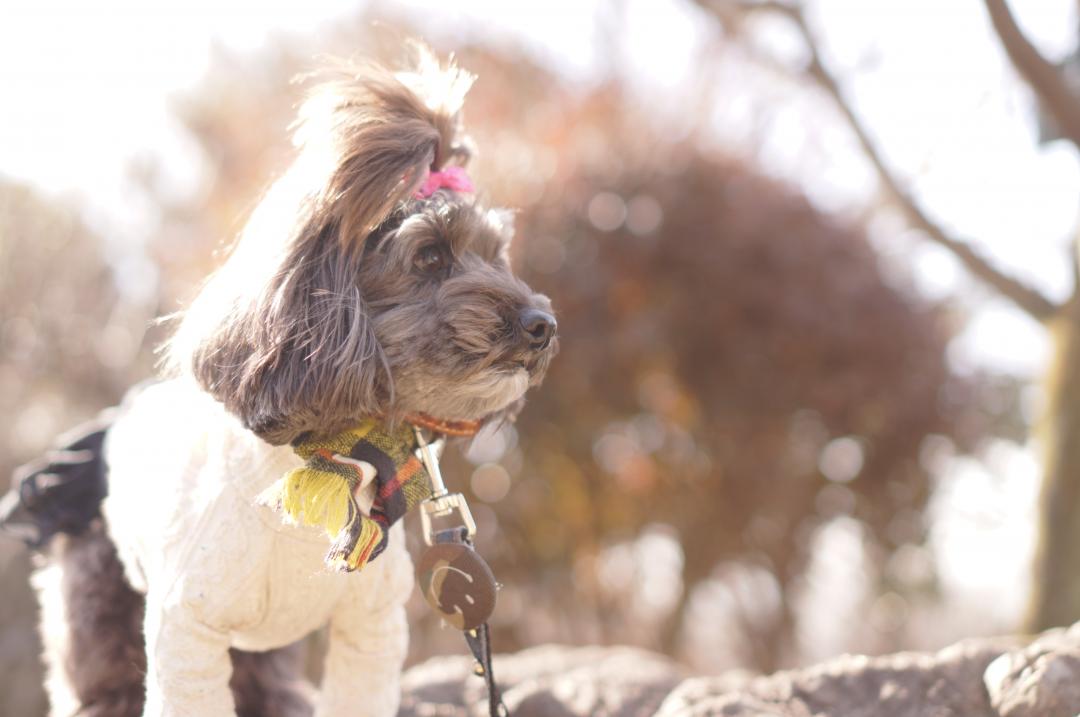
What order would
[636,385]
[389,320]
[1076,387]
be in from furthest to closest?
[636,385], [1076,387], [389,320]

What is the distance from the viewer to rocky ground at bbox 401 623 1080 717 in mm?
2396

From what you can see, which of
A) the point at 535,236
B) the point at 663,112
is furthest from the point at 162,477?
the point at 663,112

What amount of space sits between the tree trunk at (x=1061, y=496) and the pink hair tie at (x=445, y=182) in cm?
361

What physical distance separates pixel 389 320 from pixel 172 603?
800 millimetres

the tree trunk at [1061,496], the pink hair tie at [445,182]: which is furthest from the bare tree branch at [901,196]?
the pink hair tie at [445,182]

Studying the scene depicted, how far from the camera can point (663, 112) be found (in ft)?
23.1

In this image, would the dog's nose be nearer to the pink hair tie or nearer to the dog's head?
the dog's head

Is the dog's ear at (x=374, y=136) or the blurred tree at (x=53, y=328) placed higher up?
the dog's ear at (x=374, y=136)

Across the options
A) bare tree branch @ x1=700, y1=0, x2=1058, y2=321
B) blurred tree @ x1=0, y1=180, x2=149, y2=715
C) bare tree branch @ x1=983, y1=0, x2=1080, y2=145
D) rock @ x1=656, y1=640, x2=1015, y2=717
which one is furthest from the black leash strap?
blurred tree @ x1=0, y1=180, x2=149, y2=715

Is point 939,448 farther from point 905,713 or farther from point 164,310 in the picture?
point 164,310

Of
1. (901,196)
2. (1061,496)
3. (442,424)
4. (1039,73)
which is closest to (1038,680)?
(442,424)

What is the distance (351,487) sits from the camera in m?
1.97

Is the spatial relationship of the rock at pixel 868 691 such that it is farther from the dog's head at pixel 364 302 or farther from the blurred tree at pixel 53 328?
the blurred tree at pixel 53 328

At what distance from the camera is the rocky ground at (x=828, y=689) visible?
2.40 meters
